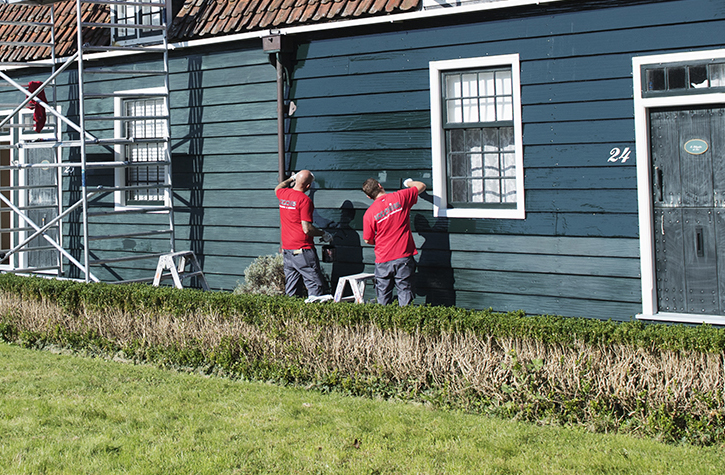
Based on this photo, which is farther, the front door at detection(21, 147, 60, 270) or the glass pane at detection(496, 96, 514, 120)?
the front door at detection(21, 147, 60, 270)

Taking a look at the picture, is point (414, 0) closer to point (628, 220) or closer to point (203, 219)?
point (628, 220)

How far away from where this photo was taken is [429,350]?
6566mm

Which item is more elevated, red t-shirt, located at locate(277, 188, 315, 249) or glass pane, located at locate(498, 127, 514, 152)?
glass pane, located at locate(498, 127, 514, 152)

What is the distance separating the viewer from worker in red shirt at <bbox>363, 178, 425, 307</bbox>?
8.76 m

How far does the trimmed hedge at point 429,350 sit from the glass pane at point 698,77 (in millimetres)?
2932

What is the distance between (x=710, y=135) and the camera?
25.7ft

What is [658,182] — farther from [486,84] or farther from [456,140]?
[456,140]

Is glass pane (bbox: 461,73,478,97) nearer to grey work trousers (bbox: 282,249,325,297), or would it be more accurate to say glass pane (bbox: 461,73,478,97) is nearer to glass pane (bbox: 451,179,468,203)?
glass pane (bbox: 451,179,468,203)

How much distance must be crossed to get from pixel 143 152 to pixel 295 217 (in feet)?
12.8

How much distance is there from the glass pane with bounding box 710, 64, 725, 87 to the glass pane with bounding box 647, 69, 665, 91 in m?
0.47

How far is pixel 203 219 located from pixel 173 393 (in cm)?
493

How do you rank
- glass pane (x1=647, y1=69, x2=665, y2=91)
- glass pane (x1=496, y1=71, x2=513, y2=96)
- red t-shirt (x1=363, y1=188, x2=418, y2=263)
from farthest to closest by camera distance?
glass pane (x1=496, y1=71, x2=513, y2=96) → red t-shirt (x1=363, y1=188, x2=418, y2=263) → glass pane (x1=647, y1=69, x2=665, y2=91)

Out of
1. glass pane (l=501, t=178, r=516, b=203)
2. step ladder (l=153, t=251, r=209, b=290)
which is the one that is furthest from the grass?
glass pane (l=501, t=178, r=516, b=203)

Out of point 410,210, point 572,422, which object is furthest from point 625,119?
point 572,422
